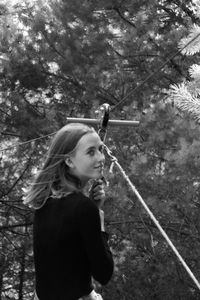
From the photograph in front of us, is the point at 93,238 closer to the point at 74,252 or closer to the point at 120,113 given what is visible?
the point at 74,252

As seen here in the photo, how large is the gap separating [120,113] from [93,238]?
12.2 feet

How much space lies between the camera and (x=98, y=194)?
1.83m

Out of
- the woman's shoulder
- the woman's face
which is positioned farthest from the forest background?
the woman's shoulder

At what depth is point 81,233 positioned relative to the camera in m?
1.60

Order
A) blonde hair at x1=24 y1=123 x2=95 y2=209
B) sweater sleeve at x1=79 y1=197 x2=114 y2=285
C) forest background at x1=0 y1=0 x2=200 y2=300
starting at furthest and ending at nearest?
forest background at x1=0 y1=0 x2=200 y2=300
blonde hair at x1=24 y1=123 x2=95 y2=209
sweater sleeve at x1=79 y1=197 x2=114 y2=285

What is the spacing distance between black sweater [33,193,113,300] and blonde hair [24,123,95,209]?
3.7 inches

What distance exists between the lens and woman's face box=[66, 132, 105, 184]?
1741mm

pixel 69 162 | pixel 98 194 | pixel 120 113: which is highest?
pixel 69 162

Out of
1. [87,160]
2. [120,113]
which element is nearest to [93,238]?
[87,160]

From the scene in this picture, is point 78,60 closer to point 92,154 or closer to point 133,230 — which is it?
point 133,230

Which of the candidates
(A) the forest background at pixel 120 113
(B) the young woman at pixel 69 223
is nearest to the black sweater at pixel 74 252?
(B) the young woman at pixel 69 223

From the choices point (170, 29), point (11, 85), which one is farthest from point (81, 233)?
point (11, 85)

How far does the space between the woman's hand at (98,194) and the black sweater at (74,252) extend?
0.18 meters

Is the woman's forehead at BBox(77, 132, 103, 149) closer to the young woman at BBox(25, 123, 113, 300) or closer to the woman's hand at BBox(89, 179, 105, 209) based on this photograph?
the young woman at BBox(25, 123, 113, 300)
